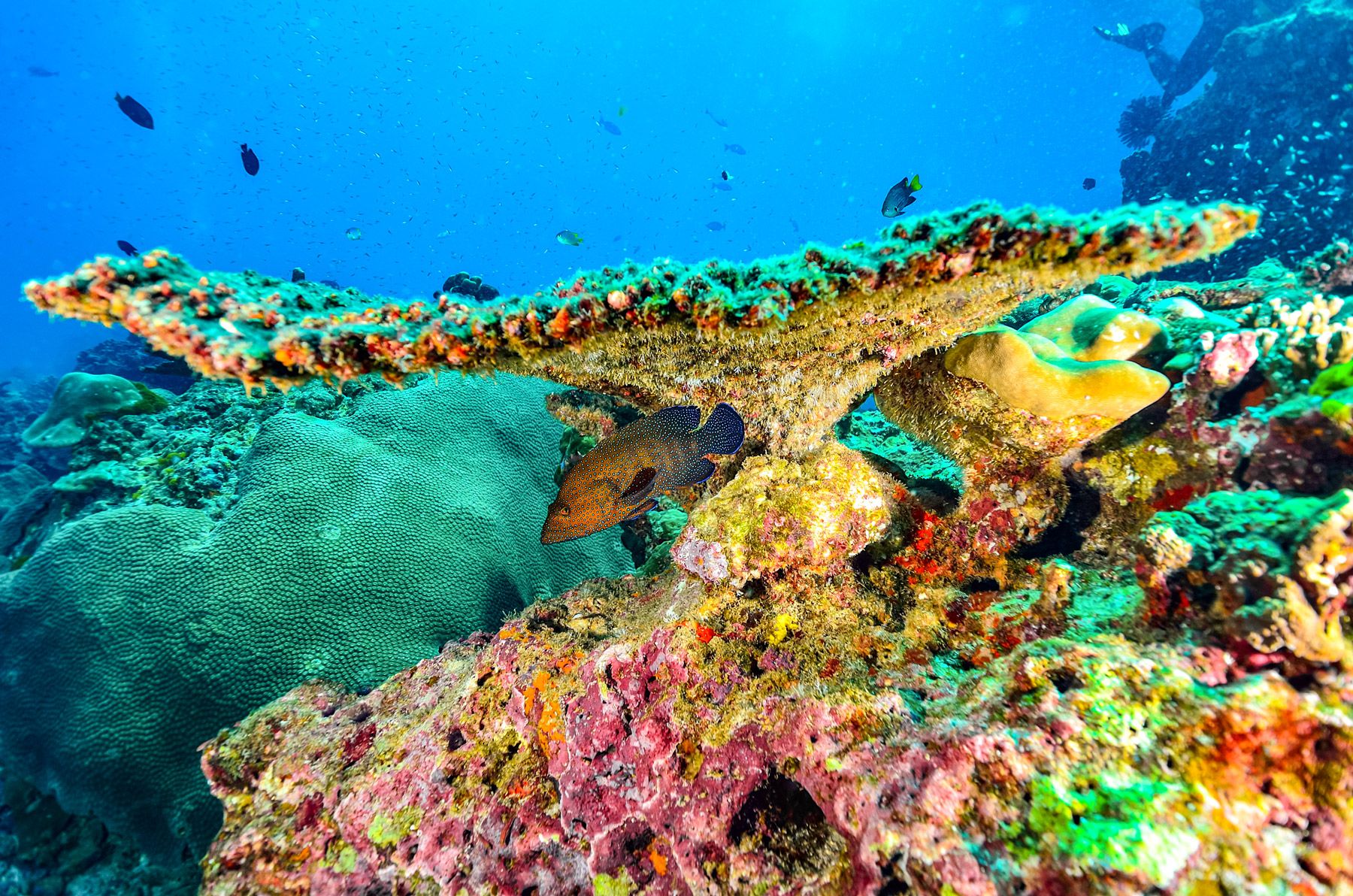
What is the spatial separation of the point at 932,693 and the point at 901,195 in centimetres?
721

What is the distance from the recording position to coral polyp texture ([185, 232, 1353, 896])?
4.33 feet

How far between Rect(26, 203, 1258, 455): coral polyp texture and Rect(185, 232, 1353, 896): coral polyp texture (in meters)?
0.97

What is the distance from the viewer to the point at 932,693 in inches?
72.9

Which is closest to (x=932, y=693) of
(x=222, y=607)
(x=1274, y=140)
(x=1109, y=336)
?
(x=1109, y=336)

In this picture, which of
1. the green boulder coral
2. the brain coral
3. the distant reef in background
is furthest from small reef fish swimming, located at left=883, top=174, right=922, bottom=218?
the green boulder coral

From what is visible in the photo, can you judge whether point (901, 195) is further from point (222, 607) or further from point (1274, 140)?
point (1274, 140)

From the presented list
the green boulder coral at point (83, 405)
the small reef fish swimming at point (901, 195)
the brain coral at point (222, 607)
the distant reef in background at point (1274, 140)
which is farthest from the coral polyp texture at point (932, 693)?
the distant reef in background at point (1274, 140)

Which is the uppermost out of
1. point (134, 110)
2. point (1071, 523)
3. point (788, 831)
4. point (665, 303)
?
point (134, 110)

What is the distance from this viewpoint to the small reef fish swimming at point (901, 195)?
6.69 m

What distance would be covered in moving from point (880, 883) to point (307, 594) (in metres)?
4.42

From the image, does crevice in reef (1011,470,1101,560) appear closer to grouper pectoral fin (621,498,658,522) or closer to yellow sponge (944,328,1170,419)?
yellow sponge (944,328,1170,419)

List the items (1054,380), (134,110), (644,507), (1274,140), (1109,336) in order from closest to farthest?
(1054,380), (644,507), (1109,336), (134,110), (1274,140)

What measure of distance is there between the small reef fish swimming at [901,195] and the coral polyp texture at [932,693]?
4.43 metres

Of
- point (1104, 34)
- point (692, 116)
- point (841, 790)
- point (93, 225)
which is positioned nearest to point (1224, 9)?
point (1104, 34)
